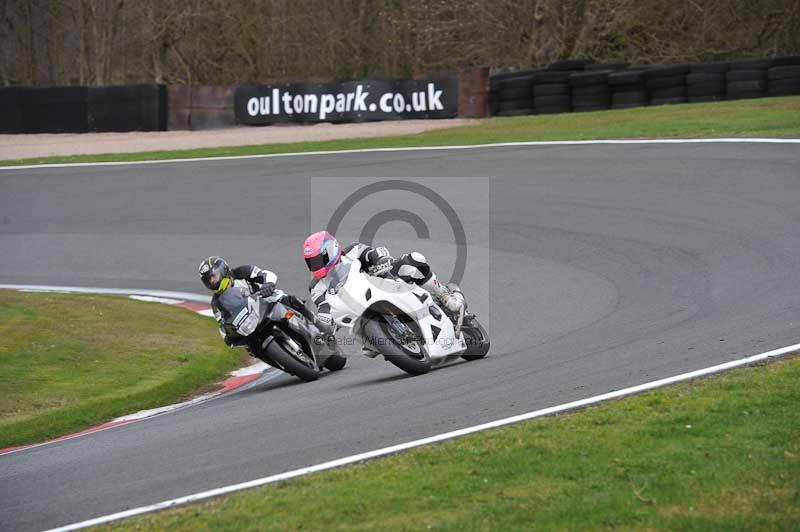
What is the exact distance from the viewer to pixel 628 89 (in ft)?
91.1

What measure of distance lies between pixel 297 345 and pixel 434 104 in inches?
776

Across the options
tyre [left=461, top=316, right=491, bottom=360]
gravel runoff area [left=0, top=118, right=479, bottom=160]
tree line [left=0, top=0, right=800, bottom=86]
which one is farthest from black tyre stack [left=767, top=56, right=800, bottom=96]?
tyre [left=461, top=316, right=491, bottom=360]

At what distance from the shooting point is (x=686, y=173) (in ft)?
60.1

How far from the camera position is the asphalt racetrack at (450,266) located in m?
7.74

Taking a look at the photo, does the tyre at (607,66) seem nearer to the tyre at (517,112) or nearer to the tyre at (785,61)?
the tyre at (517,112)

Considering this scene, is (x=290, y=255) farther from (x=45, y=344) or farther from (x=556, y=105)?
(x=556, y=105)

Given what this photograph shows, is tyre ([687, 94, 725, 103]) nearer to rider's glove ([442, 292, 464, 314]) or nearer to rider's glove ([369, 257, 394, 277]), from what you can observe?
rider's glove ([442, 292, 464, 314])

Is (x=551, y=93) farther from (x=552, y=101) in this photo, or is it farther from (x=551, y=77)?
(x=551, y=77)

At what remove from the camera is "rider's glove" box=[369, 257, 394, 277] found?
993 centimetres

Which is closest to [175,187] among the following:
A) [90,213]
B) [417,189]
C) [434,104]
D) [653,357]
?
[90,213]

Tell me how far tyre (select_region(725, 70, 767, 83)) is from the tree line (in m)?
8.79

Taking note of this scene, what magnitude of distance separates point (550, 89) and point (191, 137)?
33.5 feet

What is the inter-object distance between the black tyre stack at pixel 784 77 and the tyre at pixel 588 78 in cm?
404

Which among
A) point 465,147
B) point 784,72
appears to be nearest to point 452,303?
point 465,147
